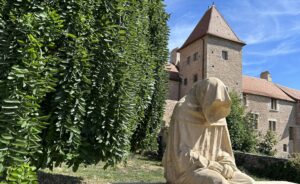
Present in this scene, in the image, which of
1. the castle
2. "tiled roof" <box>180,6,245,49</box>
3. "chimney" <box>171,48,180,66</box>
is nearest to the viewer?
the castle

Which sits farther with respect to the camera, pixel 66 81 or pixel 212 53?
pixel 212 53

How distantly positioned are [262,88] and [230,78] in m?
7.37

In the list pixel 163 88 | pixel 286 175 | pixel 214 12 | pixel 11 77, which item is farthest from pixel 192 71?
pixel 11 77

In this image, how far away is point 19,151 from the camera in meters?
4.41

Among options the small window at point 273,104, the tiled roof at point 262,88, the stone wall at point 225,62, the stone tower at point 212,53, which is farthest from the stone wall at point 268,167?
the small window at point 273,104

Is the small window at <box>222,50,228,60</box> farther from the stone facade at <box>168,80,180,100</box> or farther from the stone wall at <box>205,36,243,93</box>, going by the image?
the stone facade at <box>168,80,180,100</box>

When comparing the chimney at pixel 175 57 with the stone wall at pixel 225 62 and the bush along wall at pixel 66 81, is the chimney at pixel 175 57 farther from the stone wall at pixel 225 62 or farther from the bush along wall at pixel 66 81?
the bush along wall at pixel 66 81

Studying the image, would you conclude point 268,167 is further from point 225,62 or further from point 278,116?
point 278,116

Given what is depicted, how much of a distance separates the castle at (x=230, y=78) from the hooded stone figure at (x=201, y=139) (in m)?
26.8

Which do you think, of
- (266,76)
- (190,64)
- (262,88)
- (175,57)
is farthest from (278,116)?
(175,57)

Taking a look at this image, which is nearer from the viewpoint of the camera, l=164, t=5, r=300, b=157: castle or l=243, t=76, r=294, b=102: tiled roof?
l=164, t=5, r=300, b=157: castle

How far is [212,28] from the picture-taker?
34.6 meters

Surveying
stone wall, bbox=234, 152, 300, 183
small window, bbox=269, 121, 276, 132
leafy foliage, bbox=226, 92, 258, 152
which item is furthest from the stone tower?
stone wall, bbox=234, 152, 300, 183

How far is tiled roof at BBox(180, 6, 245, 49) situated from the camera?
34469 millimetres
